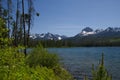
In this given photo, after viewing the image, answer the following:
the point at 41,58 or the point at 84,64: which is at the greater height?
the point at 41,58

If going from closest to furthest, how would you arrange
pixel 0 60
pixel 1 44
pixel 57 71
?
pixel 0 60, pixel 1 44, pixel 57 71

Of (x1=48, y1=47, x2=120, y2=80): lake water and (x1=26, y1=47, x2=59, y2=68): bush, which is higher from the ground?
(x1=26, y1=47, x2=59, y2=68): bush

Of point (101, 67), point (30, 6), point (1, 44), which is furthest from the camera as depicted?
point (30, 6)

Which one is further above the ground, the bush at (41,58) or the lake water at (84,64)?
the bush at (41,58)

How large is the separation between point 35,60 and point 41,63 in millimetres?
458

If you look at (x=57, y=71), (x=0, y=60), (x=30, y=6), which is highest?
(x=30, y=6)

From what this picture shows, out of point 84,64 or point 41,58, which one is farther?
point 84,64

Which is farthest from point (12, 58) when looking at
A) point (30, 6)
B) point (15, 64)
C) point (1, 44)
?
point (30, 6)

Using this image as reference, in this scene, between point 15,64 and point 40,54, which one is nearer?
point 15,64

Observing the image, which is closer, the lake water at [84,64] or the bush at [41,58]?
the bush at [41,58]

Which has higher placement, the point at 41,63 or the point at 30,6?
the point at 30,6

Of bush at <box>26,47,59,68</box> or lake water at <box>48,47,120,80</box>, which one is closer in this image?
bush at <box>26,47,59,68</box>

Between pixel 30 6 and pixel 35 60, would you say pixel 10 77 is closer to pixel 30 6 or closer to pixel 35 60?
pixel 35 60

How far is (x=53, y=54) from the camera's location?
67.8ft
